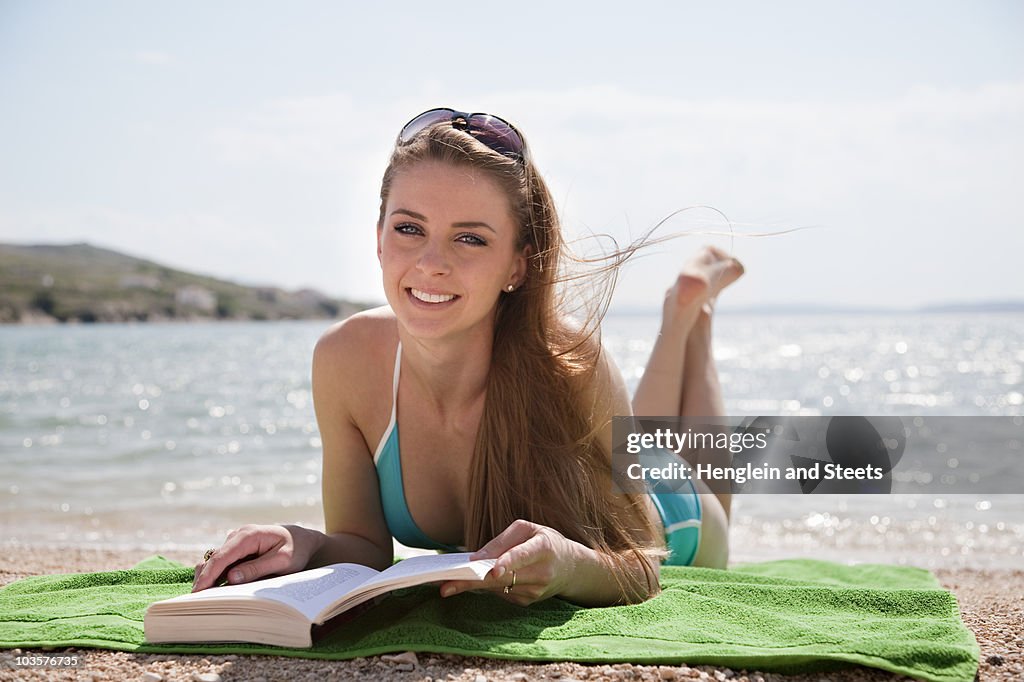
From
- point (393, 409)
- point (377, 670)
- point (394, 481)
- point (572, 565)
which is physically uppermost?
point (393, 409)

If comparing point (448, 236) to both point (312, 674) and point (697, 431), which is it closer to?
point (312, 674)

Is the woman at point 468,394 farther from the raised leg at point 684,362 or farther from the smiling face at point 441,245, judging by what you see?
the raised leg at point 684,362

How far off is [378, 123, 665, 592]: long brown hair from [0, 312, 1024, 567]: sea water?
337 centimetres

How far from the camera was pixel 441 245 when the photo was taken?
2.89 meters

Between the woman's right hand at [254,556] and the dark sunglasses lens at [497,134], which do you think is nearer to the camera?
the woman's right hand at [254,556]

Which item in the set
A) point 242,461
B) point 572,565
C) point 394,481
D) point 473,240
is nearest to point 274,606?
point 572,565

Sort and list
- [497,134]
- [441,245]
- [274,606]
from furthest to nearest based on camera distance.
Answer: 1. [497,134]
2. [441,245]
3. [274,606]

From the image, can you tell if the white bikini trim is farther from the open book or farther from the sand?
the sand

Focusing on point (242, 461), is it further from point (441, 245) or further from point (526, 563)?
point (526, 563)

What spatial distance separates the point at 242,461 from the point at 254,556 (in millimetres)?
7453

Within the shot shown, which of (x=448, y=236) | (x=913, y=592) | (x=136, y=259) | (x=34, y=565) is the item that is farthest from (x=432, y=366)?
(x=136, y=259)

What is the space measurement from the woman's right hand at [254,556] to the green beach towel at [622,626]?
0.71ft

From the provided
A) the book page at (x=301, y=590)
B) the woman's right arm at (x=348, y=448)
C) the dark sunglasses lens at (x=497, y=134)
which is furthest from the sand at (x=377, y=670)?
the dark sunglasses lens at (x=497, y=134)

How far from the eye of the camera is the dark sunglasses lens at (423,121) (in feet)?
10.3
